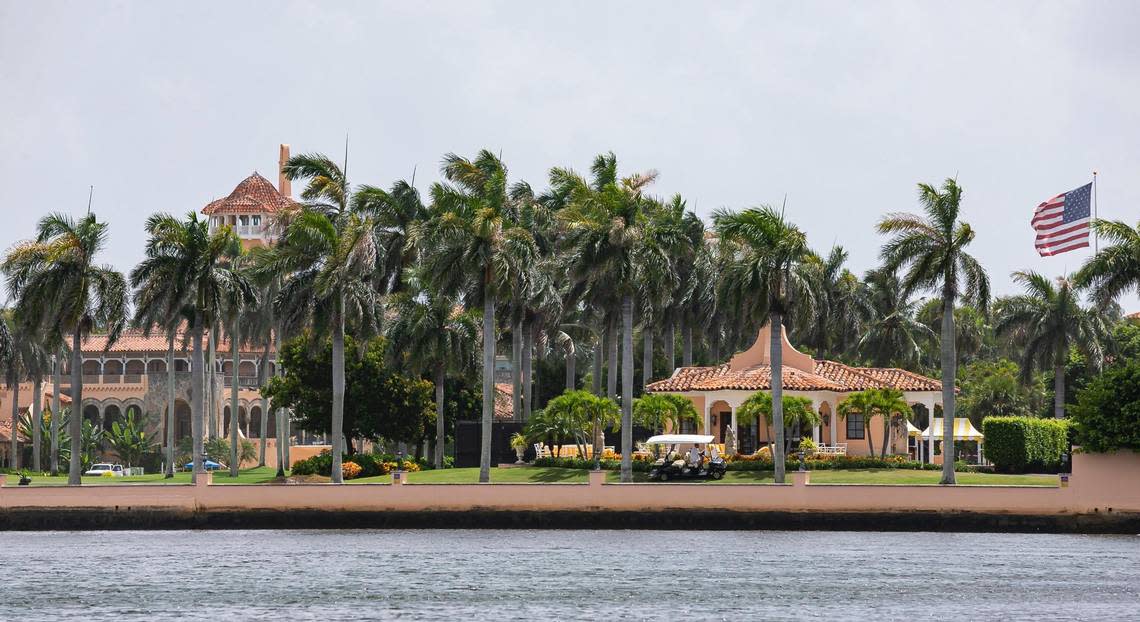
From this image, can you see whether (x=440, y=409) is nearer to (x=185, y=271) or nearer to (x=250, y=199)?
(x=185, y=271)

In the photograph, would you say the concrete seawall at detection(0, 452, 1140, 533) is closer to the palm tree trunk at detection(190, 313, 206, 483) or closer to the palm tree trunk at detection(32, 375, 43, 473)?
the palm tree trunk at detection(190, 313, 206, 483)

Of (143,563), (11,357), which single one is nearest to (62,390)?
(11,357)

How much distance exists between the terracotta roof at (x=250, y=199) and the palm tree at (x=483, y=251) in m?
72.9

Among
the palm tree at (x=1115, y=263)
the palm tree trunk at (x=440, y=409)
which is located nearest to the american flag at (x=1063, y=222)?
the palm tree at (x=1115, y=263)

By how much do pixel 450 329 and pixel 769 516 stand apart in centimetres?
2347

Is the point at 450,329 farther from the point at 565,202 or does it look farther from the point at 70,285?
the point at 70,285

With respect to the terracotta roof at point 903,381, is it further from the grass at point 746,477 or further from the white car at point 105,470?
the white car at point 105,470

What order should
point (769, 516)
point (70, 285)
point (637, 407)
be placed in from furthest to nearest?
point (637, 407) → point (70, 285) → point (769, 516)

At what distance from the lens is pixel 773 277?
204ft

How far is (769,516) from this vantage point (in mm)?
56344

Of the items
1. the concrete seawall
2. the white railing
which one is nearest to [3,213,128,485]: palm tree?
the concrete seawall

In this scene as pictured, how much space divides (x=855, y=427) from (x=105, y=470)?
151 ft

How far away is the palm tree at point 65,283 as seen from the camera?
217ft

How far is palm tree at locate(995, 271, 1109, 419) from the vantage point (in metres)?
82.5
